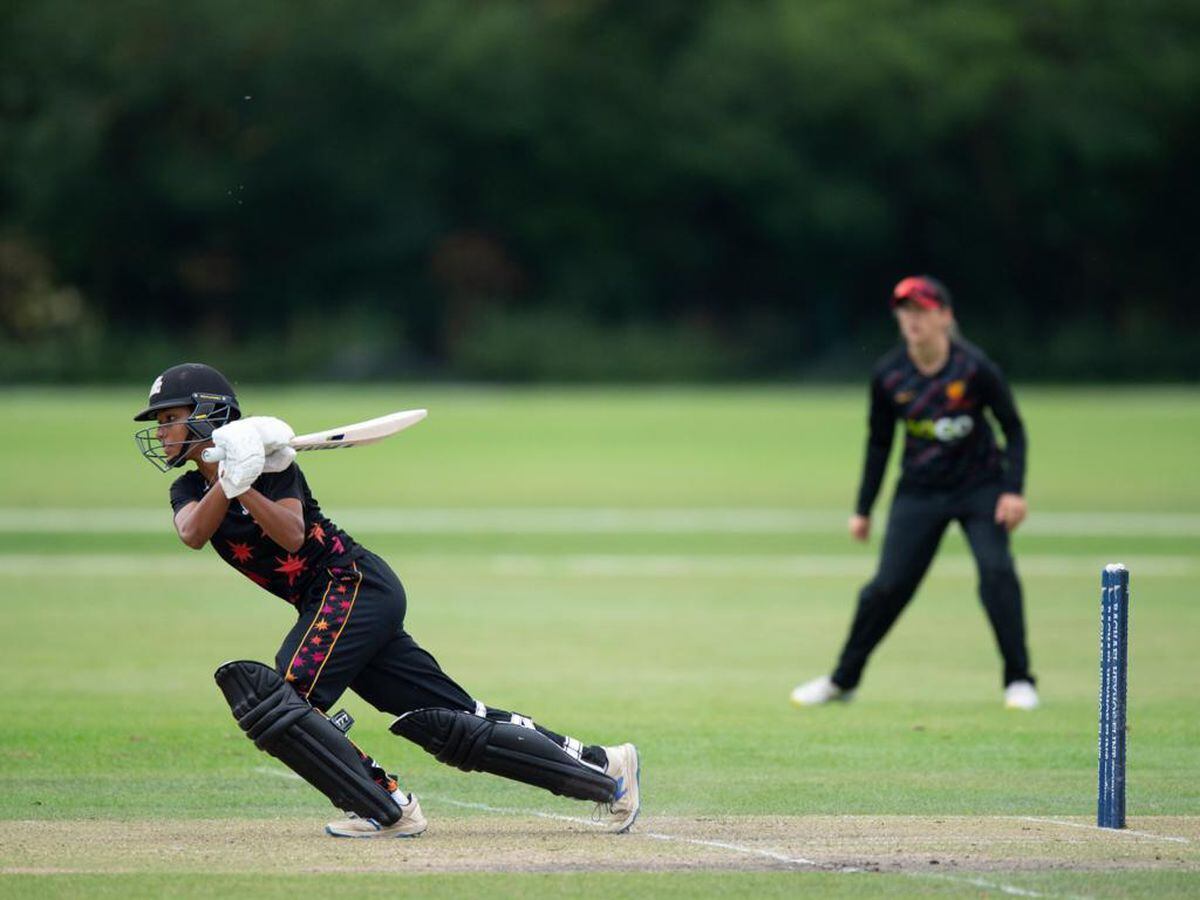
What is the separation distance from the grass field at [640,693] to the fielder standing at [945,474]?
47 cm

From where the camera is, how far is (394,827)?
21.1 ft

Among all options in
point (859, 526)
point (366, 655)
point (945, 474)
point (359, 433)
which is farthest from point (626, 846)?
point (859, 526)

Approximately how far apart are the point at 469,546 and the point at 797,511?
485cm

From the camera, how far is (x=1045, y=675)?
10906mm

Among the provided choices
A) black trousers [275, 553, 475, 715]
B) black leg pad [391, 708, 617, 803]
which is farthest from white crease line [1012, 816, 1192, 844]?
black trousers [275, 553, 475, 715]

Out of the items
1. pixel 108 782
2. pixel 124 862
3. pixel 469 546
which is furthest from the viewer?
pixel 469 546

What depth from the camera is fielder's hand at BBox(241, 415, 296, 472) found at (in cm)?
589

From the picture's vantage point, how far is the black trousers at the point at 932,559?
9.36 metres

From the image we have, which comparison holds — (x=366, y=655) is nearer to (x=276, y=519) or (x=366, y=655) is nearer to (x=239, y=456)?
(x=276, y=519)

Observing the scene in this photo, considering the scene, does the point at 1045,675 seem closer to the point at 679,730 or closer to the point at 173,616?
the point at 679,730

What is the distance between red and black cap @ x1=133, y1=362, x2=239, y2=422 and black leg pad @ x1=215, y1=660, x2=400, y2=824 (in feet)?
2.67

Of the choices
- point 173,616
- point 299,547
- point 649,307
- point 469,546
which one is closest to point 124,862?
point 299,547

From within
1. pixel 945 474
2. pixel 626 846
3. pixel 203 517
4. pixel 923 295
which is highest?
pixel 923 295

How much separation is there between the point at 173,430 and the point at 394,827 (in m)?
1.46
